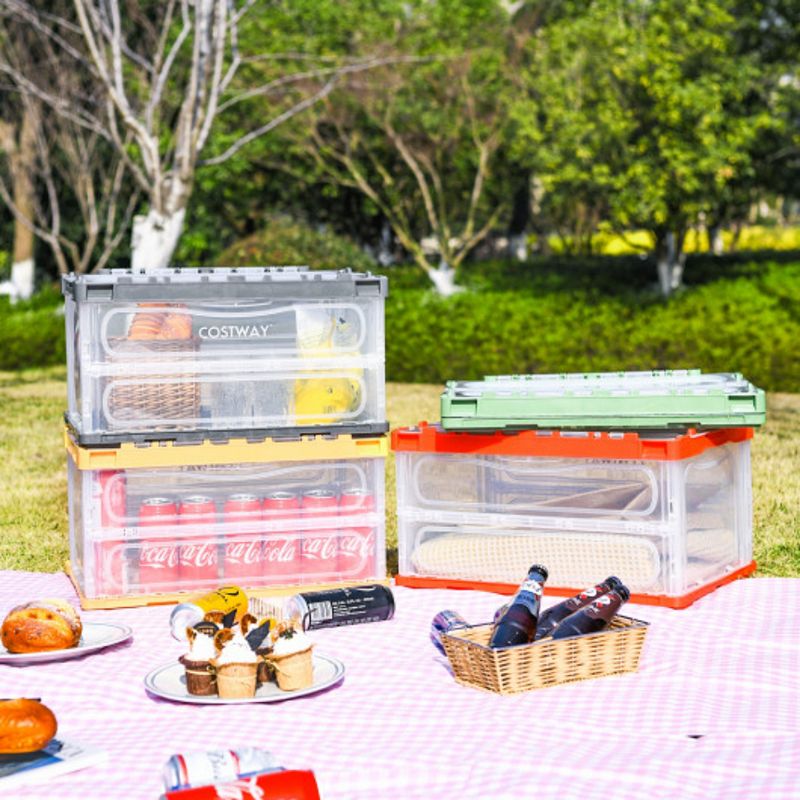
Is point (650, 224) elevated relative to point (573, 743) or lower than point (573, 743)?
elevated

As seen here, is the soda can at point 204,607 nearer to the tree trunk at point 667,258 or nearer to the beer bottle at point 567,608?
the beer bottle at point 567,608

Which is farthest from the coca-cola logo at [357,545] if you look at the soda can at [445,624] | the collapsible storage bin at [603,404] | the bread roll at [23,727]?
the bread roll at [23,727]

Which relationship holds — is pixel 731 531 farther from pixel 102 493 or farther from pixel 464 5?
pixel 464 5

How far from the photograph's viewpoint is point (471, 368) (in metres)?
15.2

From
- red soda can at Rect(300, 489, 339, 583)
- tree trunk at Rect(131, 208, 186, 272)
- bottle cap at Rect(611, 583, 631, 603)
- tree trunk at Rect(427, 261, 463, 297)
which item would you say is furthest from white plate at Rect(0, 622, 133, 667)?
tree trunk at Rect(427, 261, 463, 297)

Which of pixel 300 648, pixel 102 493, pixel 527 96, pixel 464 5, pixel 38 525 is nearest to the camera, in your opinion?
pixel 300 648

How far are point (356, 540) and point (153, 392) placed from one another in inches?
40.4

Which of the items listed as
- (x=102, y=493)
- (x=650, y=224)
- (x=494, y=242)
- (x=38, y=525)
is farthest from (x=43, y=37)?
(x=494, y=242)

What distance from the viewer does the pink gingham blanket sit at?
349cm

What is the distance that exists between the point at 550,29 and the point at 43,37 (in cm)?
682

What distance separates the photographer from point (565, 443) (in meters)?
5.64

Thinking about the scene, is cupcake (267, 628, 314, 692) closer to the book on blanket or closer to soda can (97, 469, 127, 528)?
the book on blanket

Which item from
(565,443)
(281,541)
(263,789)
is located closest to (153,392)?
(281,541)

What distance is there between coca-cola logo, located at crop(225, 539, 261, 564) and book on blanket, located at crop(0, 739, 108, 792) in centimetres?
205
